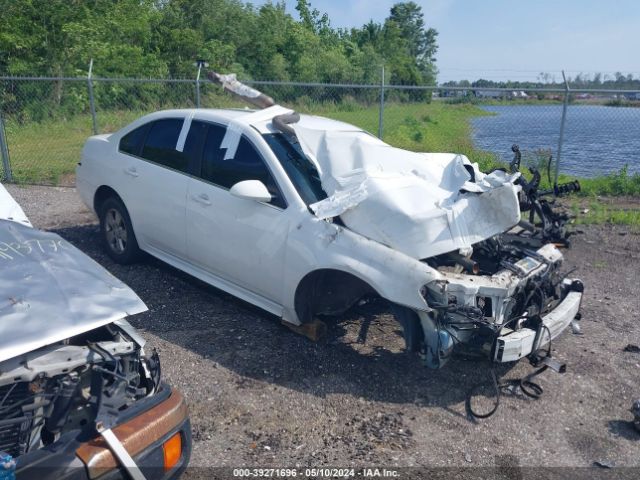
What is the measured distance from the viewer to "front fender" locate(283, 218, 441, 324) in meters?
3.99

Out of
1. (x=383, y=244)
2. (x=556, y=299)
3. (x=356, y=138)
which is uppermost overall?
(x=356, y=138)

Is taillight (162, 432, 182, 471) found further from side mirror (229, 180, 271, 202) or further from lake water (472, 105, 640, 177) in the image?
lake water (472, 105, 640, 177)

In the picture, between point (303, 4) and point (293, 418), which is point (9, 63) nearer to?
point (293, 418)

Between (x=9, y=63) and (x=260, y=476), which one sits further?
(x=9, y=63)

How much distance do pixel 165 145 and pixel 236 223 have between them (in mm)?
→ 1424

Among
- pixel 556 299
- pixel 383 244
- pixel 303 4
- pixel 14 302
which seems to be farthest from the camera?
pixel 303 4

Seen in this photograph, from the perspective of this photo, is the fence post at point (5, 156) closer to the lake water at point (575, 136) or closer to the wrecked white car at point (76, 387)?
the wrecked white car at point (76, 387)

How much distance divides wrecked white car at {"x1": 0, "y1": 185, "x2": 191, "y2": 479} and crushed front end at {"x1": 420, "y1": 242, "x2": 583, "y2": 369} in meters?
1.91

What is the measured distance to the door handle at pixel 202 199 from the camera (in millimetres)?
5180

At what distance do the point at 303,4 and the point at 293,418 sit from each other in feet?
150

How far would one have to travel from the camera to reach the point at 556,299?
4.85 meters

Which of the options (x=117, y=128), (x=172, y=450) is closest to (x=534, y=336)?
(x=172, y=450)

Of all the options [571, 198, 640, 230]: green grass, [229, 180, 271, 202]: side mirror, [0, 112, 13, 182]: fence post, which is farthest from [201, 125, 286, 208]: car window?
[0, 112, 13, 182]: fence post

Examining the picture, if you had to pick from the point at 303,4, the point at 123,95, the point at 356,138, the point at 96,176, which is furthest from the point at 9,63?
the point at 303,4
